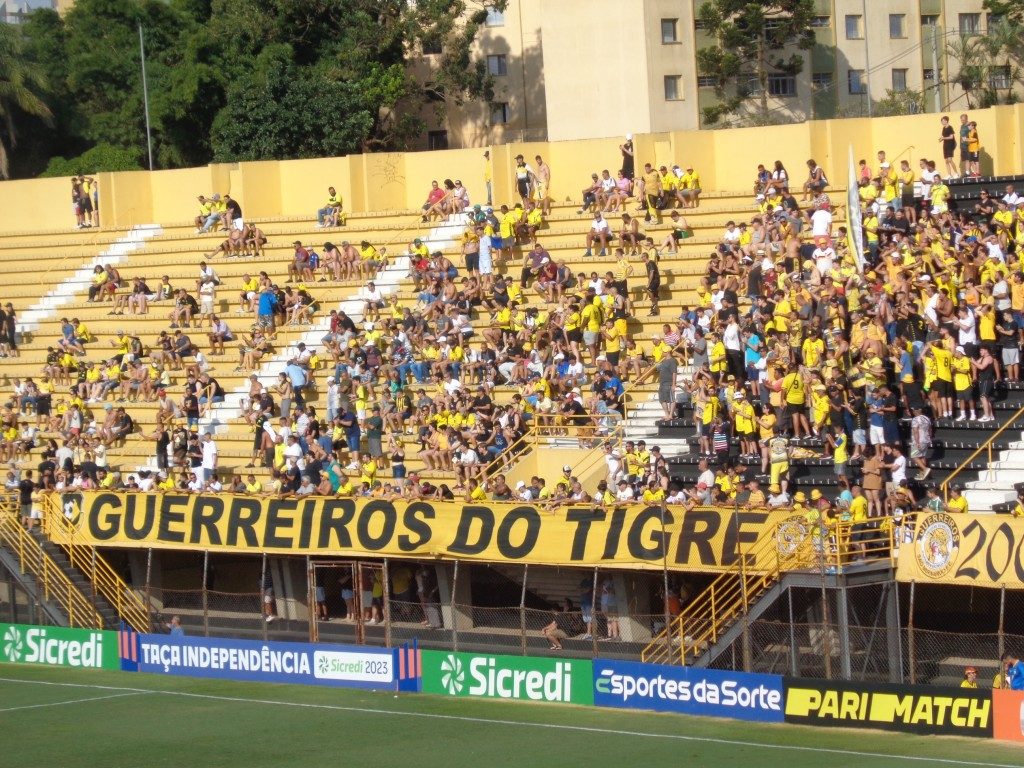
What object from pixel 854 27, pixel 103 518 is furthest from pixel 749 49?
pixel 103 518

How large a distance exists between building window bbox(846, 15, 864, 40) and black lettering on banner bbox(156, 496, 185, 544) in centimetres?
4077

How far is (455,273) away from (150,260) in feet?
32.7

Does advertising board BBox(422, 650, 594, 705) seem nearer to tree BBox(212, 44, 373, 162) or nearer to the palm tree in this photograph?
tree BBox(212, 44, 373, 162)

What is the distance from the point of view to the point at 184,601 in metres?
32.2

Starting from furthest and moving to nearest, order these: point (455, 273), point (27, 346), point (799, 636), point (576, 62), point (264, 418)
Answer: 1. point (576, 62)
2. point (27, 346)
3. point (455, 273)
4. point (264, 418)
5. point (799, 636)

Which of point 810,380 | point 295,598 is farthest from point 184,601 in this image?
point 810,380

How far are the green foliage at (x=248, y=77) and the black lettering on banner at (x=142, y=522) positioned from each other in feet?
84.1

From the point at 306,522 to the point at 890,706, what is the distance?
1090cm

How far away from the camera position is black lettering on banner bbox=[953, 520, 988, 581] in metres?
23.5

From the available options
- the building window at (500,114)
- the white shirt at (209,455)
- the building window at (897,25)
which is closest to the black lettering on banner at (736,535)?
the white shirt at (209,455)

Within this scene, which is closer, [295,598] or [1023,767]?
[1023,767]

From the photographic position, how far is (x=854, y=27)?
65.3 meters

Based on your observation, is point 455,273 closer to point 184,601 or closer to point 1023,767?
point 184,601

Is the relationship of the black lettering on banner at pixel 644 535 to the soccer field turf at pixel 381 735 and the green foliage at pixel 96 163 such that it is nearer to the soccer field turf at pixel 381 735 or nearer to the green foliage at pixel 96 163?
the soccer field turf at pixel 381 735
